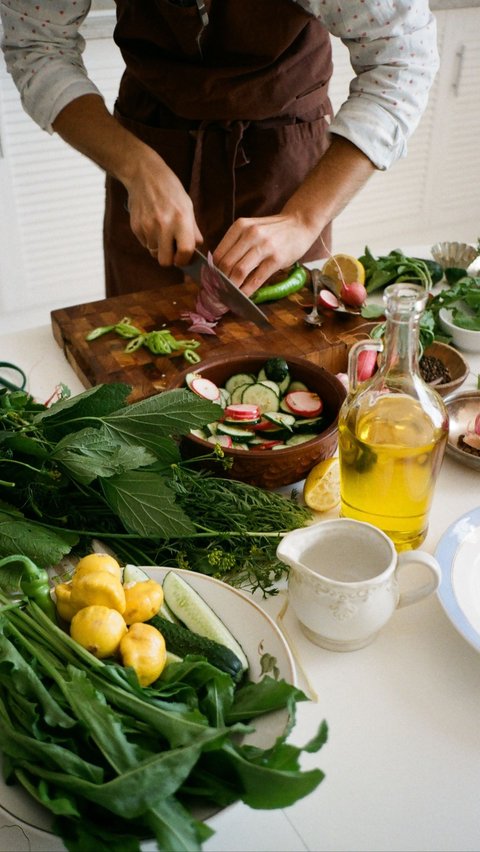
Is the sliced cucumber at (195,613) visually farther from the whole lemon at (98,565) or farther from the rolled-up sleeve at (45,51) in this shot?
the rolled-up sleeve at (45,51)

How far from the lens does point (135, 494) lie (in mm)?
844

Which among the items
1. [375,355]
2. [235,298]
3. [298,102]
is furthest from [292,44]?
[375,355]

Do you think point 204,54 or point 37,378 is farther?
point 204,54

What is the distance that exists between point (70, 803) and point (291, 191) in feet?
4.48

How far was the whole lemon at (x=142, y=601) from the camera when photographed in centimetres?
72

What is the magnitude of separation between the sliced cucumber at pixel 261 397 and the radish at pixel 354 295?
0.37 m

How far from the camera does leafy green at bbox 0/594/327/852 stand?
546mm

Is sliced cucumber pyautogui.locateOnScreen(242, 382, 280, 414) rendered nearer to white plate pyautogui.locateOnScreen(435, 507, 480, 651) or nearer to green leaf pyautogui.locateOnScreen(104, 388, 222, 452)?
green leaf pyautogui.locateOnScreen(104, 388, 222, 452)

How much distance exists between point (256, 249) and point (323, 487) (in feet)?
1.65

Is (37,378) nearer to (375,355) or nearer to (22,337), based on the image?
(22,337)

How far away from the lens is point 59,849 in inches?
25.3

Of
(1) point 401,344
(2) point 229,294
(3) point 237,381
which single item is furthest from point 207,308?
(1) point 401,344

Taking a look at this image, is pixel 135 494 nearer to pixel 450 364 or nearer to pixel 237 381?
pixel 237 381

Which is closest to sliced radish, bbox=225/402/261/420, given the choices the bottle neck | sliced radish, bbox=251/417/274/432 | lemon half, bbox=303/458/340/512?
sliced radish, bbox=251/417/274/432
